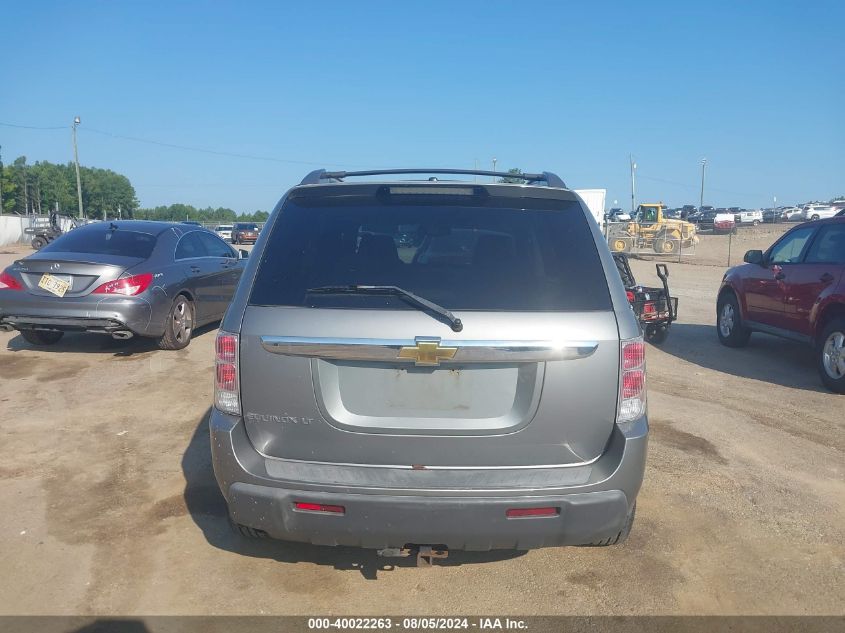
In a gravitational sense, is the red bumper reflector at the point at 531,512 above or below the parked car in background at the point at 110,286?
below

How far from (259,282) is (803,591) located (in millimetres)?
2887

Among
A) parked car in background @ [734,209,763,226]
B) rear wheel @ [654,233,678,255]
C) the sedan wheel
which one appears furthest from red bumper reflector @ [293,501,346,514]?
parked car in background @ [734,209,763,226]

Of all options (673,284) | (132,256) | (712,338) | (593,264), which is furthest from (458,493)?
(673,284)

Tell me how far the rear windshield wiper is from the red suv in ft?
19.1

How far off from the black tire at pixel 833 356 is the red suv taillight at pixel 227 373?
6352mm

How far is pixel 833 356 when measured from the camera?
23.1ft

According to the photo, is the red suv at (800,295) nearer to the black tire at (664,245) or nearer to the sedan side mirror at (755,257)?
the sedan side mirror at (755,257)

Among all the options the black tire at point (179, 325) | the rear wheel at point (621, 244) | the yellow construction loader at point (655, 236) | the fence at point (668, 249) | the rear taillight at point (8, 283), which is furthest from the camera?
the yellow construction loader at point (655, 236)

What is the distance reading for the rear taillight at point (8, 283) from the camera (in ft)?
25.0

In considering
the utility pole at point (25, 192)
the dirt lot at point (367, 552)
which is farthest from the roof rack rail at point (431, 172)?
the utility pole at point (25, 192)

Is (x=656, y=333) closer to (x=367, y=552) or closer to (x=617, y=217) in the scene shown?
(x=367, y=552)

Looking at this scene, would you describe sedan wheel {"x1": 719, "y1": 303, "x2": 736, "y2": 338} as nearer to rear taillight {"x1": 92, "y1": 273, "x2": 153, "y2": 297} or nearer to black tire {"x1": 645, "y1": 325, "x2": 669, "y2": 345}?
black tire {"x1": 645, "y1": 325, "x2": 669, "y2": 345}

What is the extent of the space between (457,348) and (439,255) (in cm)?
58

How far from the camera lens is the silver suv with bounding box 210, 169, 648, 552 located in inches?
107
